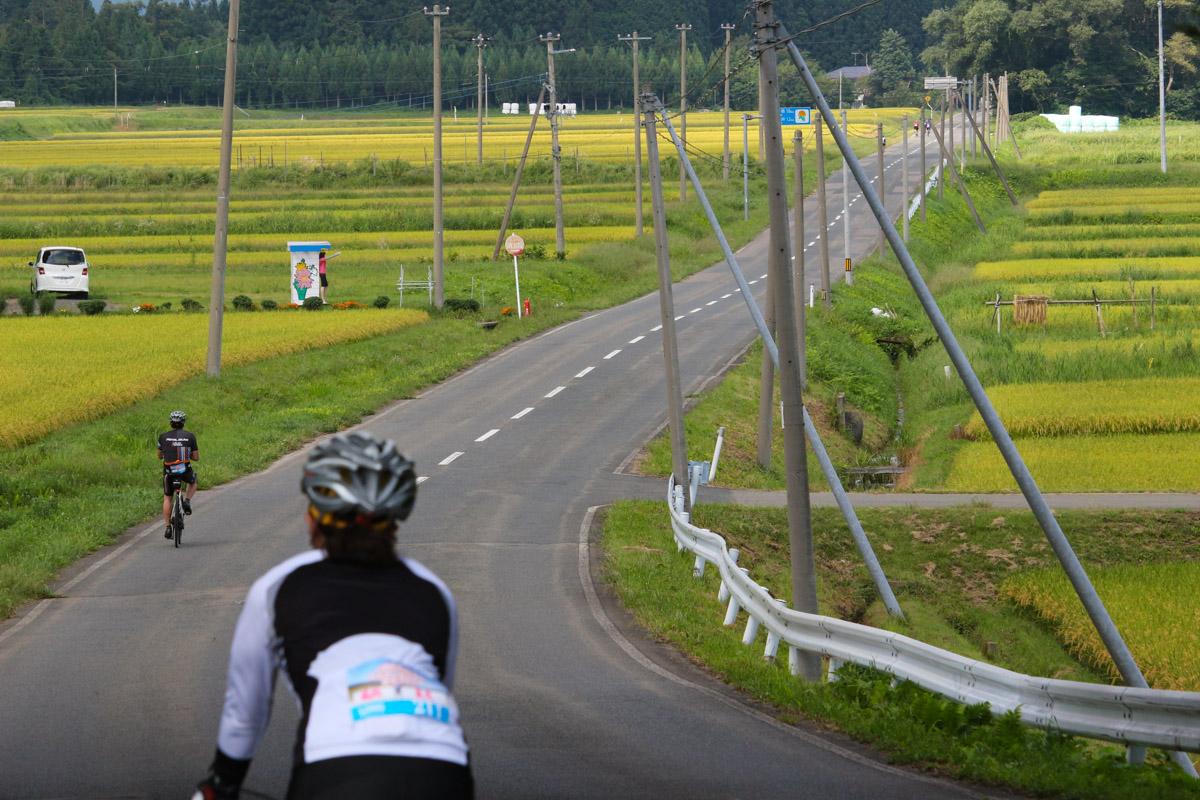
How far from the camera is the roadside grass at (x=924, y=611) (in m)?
7.97

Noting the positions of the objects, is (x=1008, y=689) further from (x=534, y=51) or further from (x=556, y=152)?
(x=534, y=51)

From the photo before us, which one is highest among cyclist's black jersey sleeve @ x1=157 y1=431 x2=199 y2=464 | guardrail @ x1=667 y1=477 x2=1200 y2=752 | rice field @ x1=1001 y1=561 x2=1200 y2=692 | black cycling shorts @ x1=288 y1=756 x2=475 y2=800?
black cycling shorts @ x1=288 y1=756 x2=475 y2=800

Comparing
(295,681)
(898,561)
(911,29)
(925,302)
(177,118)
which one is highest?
(911,29)

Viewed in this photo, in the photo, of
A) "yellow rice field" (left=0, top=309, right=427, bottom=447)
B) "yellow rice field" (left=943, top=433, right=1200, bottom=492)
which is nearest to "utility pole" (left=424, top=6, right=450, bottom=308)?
"yellow rice field" (left=0, top=309, right=427, bottom=447)

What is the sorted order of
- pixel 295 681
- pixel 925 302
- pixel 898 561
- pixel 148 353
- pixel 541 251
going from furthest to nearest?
pixel 541 251, pixel 148 353, pixel 898 561, pixel 925 302, pixel 295 681

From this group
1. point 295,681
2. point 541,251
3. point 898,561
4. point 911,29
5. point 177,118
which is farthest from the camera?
point 911,29

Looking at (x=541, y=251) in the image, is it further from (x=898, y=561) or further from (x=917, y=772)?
(x=917, y=772)

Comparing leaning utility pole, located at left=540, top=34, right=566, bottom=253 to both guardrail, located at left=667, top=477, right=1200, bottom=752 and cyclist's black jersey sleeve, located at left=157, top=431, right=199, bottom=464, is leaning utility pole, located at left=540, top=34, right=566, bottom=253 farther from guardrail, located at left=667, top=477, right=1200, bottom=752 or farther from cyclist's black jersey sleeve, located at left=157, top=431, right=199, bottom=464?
guardrail, located at left=667, top=477, right=1200, bottom=752

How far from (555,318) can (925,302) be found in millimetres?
31920

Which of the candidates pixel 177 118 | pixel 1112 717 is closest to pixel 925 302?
pixel 1112 717

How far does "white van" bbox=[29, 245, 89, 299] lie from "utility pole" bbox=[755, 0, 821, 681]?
124 ft

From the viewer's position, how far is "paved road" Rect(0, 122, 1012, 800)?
7.80m

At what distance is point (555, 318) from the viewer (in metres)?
43.3

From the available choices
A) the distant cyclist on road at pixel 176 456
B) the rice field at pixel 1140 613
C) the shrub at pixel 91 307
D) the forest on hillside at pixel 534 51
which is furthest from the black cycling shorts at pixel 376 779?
the forest on hillside at pixel 534 51
